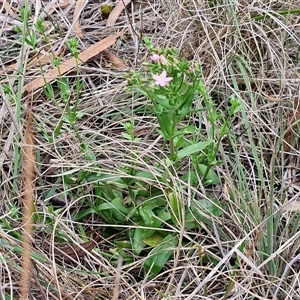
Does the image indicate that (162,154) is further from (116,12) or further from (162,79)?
(116,12)

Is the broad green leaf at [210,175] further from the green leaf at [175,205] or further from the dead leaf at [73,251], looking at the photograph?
the dead leaf at [73,251]

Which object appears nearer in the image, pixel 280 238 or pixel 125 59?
pixel 280 238

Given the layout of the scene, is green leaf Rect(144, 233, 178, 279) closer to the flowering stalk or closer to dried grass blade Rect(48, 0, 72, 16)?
the flowering stalk

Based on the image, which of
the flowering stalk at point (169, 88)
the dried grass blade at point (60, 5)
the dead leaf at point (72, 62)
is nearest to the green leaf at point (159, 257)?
the flowering stalk at point (169, 88)

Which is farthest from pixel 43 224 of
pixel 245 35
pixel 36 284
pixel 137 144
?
pixel 245 35

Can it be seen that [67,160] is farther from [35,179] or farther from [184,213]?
[184,213]

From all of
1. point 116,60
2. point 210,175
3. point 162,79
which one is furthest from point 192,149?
point 116,60
